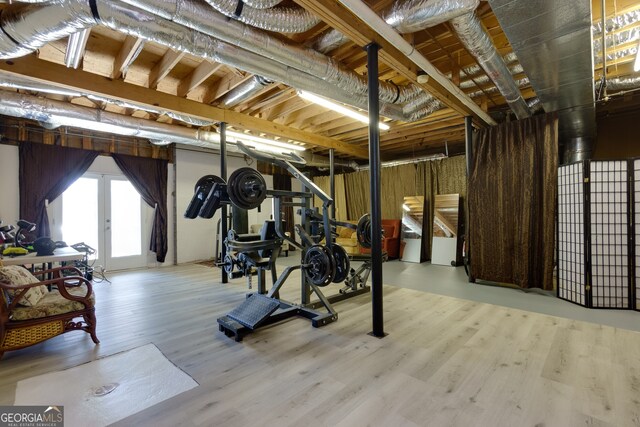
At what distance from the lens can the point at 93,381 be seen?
81.2 inches

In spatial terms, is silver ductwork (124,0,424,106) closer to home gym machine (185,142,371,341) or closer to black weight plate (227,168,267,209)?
home gym machine (185,142,371,341)

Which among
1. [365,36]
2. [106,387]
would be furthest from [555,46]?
[106,387]

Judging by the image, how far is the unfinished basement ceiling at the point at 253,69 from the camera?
7.88 feet

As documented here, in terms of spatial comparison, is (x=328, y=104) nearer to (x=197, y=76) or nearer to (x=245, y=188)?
(x=197, y=76)

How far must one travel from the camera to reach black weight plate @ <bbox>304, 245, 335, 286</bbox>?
291 cm

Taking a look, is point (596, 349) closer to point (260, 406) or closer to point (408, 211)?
point (260, 406)

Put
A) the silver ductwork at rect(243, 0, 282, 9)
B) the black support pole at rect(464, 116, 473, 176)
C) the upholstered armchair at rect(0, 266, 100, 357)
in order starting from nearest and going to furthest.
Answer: the silver ductwork at rect(243, 0, 282, 9)
the upholstered armchair at rect(0, 266, 100, 357)
the black support pole at rect(464, 116, 473, 176)

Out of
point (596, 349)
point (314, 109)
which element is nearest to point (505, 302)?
point (596, 349)

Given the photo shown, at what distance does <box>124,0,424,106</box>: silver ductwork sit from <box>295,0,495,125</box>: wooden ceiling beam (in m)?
0.54

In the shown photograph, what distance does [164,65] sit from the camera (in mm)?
3527

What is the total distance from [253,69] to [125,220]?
17.2 feet

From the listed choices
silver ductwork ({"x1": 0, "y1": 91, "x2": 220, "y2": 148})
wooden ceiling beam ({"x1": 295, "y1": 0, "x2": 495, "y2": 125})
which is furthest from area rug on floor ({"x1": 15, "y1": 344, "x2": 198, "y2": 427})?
silver ductwork ({"x1": 0, "y1": 91, "x2": 220, "y2": 148})

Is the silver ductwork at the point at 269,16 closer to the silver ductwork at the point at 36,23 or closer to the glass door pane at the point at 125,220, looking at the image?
the silver ductwork at the point at 36,23

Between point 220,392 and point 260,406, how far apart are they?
334 mm
